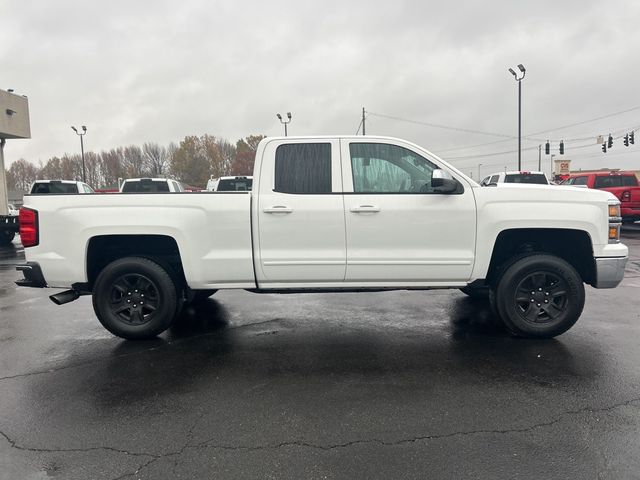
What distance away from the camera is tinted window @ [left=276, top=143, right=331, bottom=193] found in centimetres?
483

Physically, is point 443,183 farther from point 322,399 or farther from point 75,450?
point 75,450

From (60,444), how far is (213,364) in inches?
59.7

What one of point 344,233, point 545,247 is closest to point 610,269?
point 545,247

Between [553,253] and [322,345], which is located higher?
[553,253]

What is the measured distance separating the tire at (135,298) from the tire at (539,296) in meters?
3.46

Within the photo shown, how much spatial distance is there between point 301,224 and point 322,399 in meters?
1.81

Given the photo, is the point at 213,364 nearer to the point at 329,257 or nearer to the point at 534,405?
the point at 329,257

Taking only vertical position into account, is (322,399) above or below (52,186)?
below

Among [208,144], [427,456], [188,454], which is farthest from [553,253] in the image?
[208,144]

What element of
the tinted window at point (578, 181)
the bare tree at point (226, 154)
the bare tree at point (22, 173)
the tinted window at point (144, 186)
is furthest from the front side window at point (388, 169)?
the bare tree at point (22, 173)

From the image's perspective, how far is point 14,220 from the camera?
1523 cm

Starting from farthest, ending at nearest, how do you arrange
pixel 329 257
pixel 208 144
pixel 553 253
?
pixel 208 144 < pixel 553 253 < pixel 329 257

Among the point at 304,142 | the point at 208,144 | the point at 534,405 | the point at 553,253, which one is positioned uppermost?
the point at 208,144

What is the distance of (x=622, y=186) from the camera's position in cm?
1684
